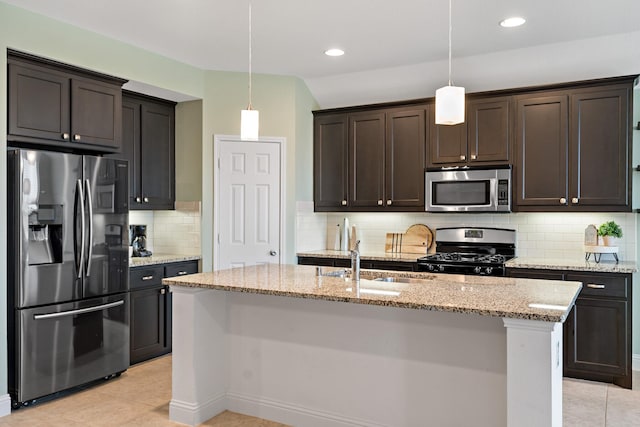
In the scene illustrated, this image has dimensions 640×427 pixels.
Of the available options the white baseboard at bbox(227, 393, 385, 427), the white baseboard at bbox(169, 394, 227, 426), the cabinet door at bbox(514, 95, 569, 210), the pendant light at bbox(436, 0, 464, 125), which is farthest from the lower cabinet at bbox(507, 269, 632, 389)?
the white baseboard at bbox(169, 394, 227, 426)

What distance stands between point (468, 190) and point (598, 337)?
161 cm

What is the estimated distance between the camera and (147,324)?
4.43 m

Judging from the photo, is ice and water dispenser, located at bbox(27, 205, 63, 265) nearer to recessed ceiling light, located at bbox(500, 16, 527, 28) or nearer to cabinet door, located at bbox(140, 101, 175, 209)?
cabinet door, located at bbox(140, 101, 175, 209)

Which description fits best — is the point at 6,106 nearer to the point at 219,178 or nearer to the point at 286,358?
the point at 219,178

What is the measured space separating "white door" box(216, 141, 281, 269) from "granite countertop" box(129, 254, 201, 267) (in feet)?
1.01

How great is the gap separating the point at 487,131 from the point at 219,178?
2588 millimetres

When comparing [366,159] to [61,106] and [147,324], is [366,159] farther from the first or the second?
[61,106]

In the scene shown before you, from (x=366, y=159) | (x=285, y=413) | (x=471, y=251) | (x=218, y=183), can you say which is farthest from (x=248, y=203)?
(x=285, y=413)

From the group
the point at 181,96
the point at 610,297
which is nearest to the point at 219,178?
the point at 181,96

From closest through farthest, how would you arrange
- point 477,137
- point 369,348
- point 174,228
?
point 369,348
point 477,137
point 174,228

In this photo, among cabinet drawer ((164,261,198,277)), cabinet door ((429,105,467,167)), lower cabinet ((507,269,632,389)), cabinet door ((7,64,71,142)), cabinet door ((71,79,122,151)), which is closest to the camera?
cabinet door ((7,64,71,142))

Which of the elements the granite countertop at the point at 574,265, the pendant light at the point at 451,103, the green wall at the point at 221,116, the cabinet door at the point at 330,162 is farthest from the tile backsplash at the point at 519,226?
the pendant light at the point at 451,103

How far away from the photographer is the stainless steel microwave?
452 centimetres

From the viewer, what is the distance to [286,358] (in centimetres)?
316
